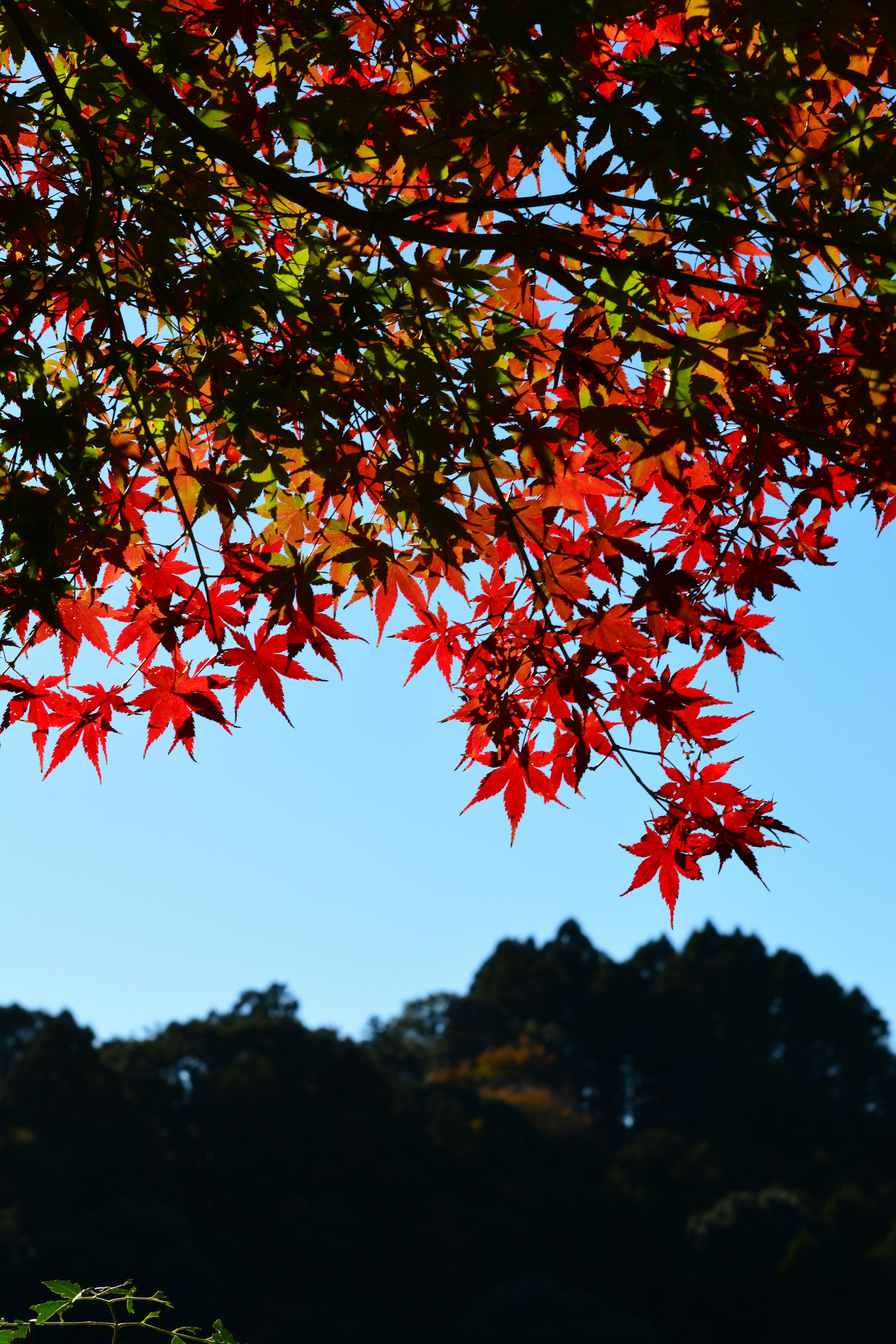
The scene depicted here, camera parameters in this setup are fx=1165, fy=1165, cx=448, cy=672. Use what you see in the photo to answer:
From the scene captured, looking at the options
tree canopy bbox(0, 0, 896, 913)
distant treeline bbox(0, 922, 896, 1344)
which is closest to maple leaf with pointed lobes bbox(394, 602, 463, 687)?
tree canopy bbox(0, 0, 896, 913)

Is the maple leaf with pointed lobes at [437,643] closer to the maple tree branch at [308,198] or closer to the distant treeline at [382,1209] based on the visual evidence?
the maple tree branch at [308,198]

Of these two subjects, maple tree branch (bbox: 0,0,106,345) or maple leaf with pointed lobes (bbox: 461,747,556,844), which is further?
maple leaf with pointed lobes (bbox: 461,747,556,844)

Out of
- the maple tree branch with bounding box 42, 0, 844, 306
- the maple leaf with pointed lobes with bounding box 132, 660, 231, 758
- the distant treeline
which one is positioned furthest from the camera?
the distant treeline

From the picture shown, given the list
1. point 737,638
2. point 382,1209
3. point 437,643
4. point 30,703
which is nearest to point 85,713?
point 30,703

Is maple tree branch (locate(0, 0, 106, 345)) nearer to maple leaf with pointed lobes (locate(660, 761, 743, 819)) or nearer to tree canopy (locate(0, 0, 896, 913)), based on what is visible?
tree canopy (locate(0, 0, 896, 913))

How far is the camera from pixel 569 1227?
29219 millimetres

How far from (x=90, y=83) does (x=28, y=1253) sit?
26504 mm

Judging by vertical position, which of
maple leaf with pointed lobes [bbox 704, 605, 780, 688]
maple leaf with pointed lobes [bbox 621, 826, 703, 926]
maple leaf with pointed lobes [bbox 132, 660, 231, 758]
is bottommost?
maple leaf with pointed lobes [bbox 621, 826, 703, 926]

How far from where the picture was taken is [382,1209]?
2833 cm

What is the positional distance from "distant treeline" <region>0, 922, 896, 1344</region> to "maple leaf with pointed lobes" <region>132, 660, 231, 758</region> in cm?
Answer: 2302

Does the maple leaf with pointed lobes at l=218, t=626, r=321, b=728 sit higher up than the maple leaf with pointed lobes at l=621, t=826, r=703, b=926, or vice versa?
the maple leaf with pointed lobes at l=218, t=626, r=321, b=728

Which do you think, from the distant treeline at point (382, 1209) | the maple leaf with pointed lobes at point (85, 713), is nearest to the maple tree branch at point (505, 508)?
the maple leaf with pointed lobes at point (85, 713)

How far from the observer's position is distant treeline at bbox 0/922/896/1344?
2577 cm

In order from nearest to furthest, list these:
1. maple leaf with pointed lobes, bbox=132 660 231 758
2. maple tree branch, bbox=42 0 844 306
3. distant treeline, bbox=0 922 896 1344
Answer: maple tree branch, bbox=42 0 844 306
maple leaf with pointed lobes, bbox=132 660 231 758
distant treeline, bbox=0 922 896 1344
